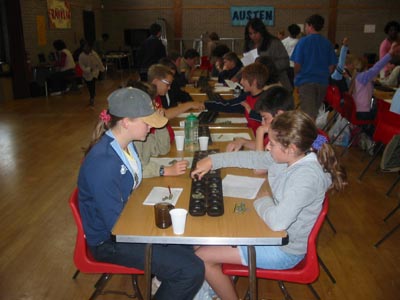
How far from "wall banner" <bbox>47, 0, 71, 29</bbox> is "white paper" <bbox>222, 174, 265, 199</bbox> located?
956 cm

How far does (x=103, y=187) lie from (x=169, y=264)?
438mm

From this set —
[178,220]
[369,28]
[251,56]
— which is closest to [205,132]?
[178,220]

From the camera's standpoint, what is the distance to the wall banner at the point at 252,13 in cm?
1301

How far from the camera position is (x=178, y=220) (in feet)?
4.99

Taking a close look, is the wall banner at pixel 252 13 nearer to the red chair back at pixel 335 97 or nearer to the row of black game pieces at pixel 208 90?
the row of black game pieces at pixel 208 90

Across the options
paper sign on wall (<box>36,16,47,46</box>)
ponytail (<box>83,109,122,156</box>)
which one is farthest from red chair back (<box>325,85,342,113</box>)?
paper sign on wall (<box>36,16,47,46</box>)

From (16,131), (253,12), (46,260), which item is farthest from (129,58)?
(46,260)

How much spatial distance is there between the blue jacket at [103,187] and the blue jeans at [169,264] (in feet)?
0.33

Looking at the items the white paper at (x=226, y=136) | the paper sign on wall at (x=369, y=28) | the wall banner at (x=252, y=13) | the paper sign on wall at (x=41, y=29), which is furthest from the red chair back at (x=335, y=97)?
the paper sign on wall at (x=369, y=28)

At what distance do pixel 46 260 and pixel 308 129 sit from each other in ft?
6.60

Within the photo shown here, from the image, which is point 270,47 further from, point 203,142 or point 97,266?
point 97,266

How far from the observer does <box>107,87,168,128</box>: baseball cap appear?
1.89 m

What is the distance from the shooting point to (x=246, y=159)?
2170 mm

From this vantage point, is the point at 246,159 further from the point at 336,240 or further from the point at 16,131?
the point at 16,131
